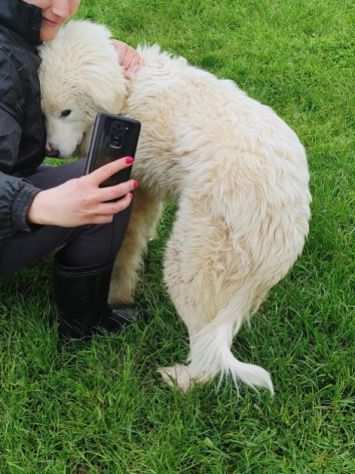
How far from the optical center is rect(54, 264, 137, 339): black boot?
2.38m

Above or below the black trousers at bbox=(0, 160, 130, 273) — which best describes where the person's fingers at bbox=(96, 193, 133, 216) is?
above

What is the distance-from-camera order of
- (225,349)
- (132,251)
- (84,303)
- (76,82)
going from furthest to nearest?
1. (132,251)
2. (84,303)
3. (76,82)
4. (225,349)

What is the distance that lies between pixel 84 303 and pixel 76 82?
85 centimetres

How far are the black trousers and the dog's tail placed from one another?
1.58ft

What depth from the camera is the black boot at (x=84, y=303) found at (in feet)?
7.81

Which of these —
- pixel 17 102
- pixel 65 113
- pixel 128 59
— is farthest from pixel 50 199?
pixel 128 59

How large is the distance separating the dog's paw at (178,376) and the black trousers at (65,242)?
0.48 meters

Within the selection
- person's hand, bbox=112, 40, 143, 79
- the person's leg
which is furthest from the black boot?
person's hand, bbox=112, 40, 143, 79

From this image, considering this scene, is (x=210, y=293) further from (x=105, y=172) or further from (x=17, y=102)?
(x=17, y=102)

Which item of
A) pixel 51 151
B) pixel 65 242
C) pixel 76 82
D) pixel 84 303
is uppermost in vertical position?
pixel 76 82

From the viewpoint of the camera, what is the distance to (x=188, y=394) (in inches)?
90.1

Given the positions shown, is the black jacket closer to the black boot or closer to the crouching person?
the crouching person

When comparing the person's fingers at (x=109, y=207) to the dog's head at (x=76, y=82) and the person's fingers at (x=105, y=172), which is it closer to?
the person's fingers at (x=105, y=172)

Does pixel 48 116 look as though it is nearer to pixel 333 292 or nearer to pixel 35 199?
pixel 35 199
